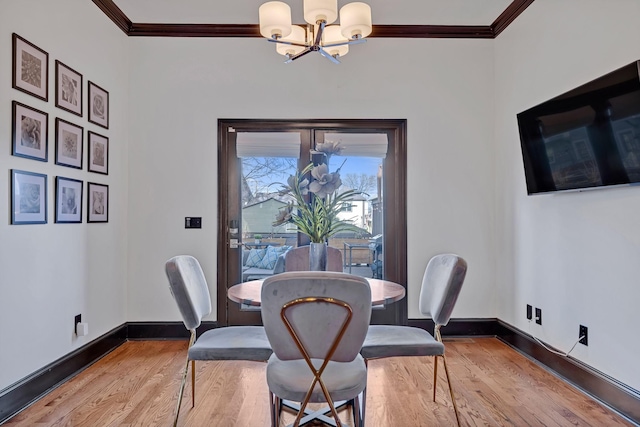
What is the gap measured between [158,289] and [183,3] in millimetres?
2491

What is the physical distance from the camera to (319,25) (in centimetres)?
219

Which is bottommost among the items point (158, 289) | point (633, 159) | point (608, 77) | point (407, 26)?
point (158, 289)

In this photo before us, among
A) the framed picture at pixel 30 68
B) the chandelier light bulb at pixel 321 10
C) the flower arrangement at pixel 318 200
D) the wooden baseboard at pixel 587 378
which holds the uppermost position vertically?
the chandelier light bulb at pixel 321 10

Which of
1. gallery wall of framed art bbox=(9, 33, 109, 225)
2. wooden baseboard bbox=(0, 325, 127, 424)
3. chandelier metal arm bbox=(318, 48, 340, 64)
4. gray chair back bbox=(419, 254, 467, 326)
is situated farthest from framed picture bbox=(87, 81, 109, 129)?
gray chair back bbox=(419, 254, 467, 326)

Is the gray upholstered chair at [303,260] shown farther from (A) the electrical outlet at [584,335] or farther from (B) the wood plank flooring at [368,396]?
(A) the electrical outlet at [584,335]

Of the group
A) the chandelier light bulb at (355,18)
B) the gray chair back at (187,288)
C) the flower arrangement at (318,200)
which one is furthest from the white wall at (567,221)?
the gray chair back at (187,288)

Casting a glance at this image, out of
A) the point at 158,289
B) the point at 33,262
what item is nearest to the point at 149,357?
the point at 158,289

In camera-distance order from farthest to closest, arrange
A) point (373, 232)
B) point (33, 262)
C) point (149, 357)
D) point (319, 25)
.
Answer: point (373, 232), point (149, 357), point (33, 262), point (319, 25)

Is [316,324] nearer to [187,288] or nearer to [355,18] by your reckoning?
[187,288]

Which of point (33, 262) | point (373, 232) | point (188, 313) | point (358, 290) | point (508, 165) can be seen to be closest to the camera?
point (358, 290)

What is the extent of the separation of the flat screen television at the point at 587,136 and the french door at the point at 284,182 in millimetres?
1207

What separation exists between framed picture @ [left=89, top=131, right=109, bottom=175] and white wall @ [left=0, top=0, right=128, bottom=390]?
Answer: 56 mm

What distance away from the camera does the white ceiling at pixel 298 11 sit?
10.8 feet

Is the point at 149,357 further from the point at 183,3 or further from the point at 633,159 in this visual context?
the point at 633,159
